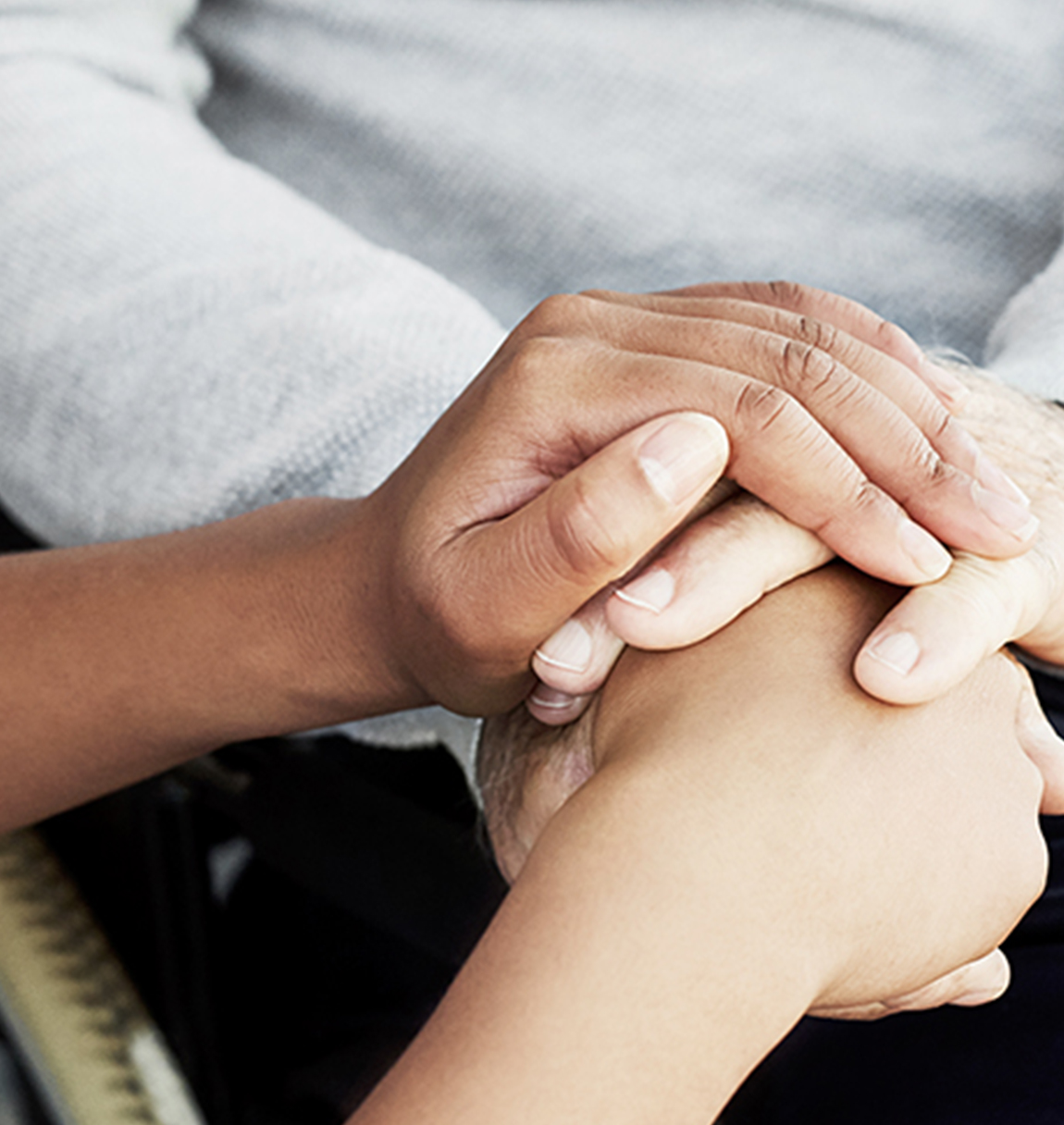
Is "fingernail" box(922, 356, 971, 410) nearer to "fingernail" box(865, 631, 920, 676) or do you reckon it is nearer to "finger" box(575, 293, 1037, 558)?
"finger" box(575, 293, 1037, 558)

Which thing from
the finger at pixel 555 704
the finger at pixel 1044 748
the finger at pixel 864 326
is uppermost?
the finger at pixel 864 326

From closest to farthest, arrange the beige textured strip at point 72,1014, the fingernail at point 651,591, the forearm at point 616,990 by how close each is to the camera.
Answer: the forearm at point 616,990, the fingernail at point 651,591, the beige textured strip at point 72,1014

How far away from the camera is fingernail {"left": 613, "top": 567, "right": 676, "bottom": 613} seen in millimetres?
475

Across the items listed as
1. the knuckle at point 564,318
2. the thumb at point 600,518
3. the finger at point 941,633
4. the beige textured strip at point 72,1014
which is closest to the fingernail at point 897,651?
the finger at point 941,633

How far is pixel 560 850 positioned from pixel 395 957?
0.42m

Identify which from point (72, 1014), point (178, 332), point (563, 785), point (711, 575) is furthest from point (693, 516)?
point (72, 1014)

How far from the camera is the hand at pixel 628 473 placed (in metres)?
0.45

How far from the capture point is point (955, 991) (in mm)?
493

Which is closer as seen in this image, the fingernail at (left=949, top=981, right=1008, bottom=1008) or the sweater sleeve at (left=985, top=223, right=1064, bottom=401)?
the fingernail at (left=949, top=981, right=1008, bottom=1008)

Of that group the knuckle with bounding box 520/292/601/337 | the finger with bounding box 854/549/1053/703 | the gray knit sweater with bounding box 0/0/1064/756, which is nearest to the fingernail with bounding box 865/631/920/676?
the finger with bounding box 854/549/1053/703

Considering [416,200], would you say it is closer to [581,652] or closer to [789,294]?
[789,294]

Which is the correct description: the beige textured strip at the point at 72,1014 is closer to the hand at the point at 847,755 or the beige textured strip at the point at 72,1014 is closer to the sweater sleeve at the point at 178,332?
the sweater sleeve at the point at 178,332

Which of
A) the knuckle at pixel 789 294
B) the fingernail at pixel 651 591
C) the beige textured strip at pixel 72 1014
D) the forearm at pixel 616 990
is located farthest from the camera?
the beige textured strip at pixel 72 1014

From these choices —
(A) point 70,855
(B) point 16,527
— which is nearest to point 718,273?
(B) point 16,527
